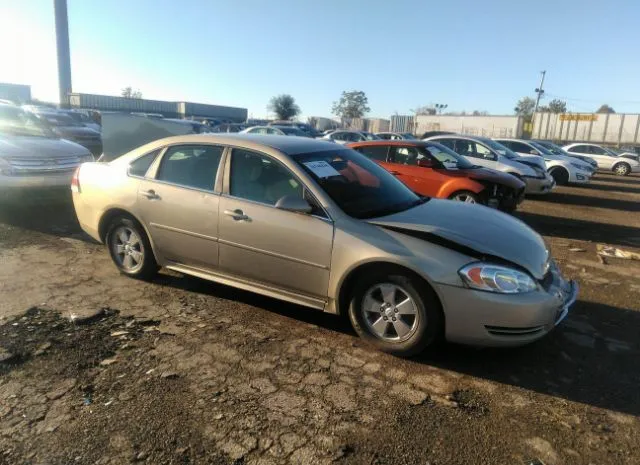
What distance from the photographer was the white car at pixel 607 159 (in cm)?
2227

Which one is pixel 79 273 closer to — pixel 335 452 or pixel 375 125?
pixel 335 452

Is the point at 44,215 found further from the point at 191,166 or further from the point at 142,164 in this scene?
the point at 191,166

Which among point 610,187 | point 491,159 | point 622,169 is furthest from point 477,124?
point 491,159

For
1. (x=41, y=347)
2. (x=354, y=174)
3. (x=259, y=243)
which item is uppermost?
(x=354, y=174)

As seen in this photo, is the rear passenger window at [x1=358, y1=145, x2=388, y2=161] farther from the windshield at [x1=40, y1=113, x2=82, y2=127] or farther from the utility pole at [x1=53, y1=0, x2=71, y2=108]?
the utility pole at [x1=53, y1=0, x2=71, y2=108]

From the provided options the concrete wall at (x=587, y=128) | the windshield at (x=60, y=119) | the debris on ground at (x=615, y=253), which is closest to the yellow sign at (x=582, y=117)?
the concrete wall at (x=587, y=128)

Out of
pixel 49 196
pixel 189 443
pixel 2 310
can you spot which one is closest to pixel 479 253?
pixel 189 443

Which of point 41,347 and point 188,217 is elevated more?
point 188,217

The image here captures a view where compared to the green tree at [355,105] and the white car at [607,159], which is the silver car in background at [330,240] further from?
the green tree at [355,105]

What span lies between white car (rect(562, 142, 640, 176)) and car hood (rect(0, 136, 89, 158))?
21.4 meters

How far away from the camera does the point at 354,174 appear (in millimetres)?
4246

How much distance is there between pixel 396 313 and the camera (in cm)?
343

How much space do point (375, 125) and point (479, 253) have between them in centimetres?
5625

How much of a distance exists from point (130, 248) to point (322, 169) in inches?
89.2
